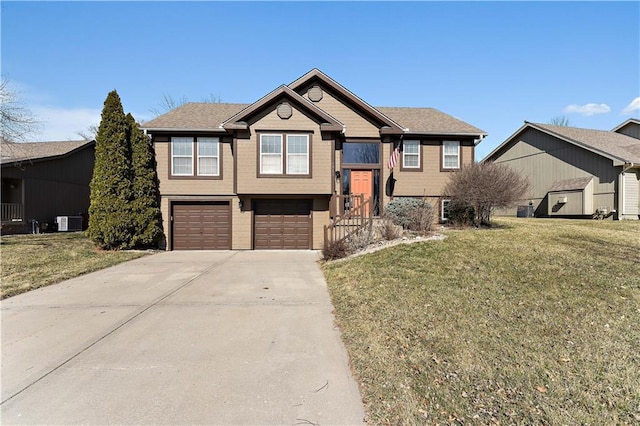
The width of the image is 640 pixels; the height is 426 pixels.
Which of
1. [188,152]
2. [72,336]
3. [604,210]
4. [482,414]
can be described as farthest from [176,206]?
[604,210]

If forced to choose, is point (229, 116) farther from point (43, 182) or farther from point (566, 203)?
point (566, 203)

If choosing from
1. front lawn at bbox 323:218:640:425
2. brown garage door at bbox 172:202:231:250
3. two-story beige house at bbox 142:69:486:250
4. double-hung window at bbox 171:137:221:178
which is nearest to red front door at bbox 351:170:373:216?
two-story beige house at bbox 142:69:486:250

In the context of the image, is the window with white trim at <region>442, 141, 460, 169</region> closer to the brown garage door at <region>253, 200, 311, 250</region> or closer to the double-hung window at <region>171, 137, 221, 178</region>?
the brown garage door at <region>253, 200, 311, 250</region>

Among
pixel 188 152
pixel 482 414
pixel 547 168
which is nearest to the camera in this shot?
pixel 482 414

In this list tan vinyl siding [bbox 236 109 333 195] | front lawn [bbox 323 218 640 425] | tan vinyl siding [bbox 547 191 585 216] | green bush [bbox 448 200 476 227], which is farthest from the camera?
tan vinyl siding [bbox 547 191 585 216]

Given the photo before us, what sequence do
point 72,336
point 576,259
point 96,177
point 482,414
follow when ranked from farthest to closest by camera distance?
1. point 96,177
2. point 576,259
3. point 72,336
4. point 482,414

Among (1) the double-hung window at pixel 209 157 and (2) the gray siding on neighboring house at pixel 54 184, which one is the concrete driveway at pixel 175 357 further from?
(2) the gray siding on neighboring house at pixel 54 184

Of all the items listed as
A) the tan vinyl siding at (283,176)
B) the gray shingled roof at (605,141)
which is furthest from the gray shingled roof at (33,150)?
the gray shingled roof at (605,141)

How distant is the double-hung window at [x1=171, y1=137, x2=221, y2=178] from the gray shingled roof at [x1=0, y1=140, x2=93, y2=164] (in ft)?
31.8

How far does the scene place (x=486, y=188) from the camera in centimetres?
1174

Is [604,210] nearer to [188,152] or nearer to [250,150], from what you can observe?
→ [250,150]

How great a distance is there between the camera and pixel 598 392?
9.64 feet

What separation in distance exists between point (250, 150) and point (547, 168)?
777 inches

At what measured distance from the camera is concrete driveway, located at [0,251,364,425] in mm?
2885
